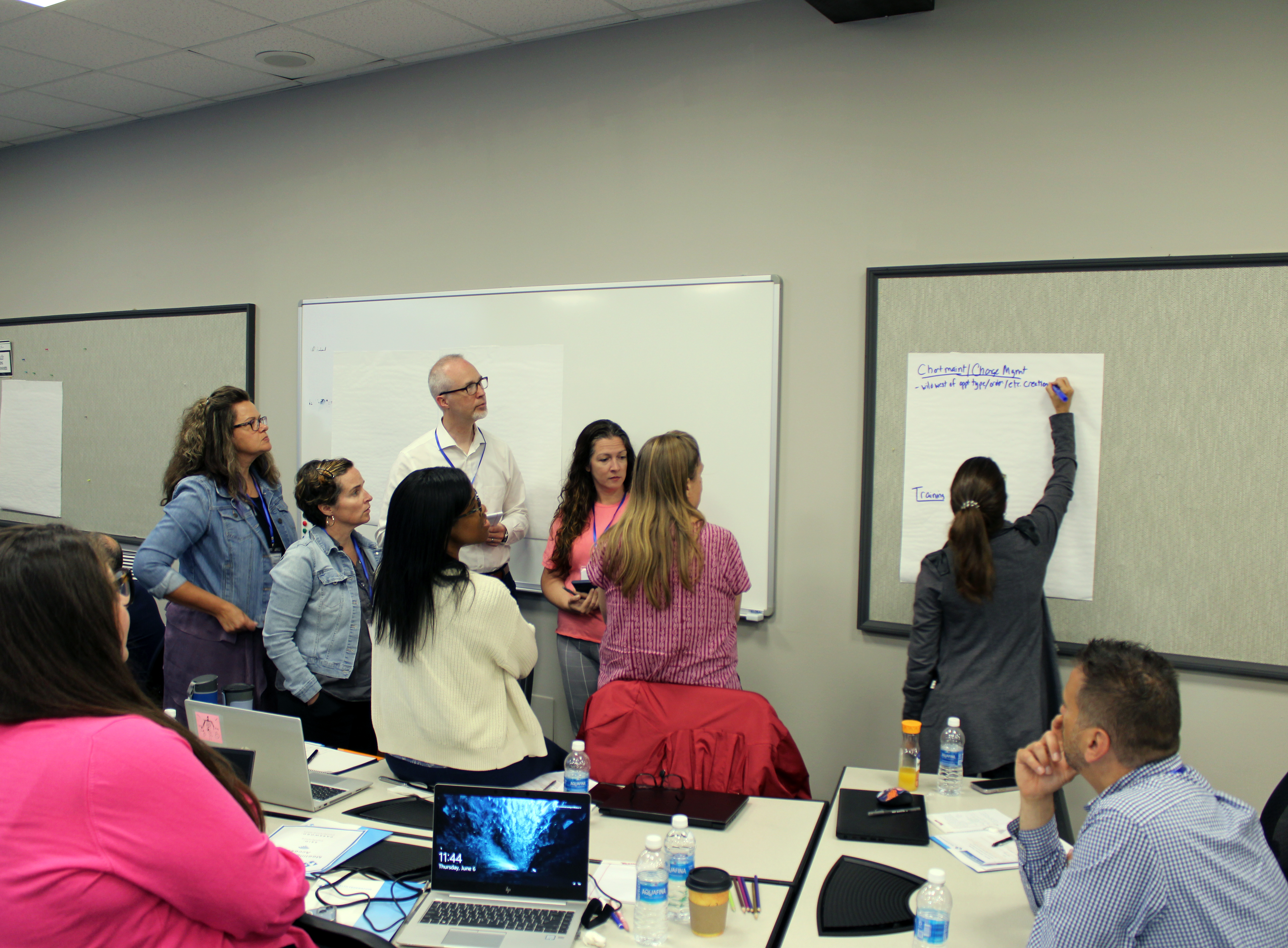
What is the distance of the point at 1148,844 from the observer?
49.3 inches

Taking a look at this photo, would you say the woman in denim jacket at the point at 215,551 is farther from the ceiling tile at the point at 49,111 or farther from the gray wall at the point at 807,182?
the ceiling tile at the point at 49,111

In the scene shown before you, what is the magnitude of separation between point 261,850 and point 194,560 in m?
1.98

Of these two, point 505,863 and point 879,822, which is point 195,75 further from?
point 879,822

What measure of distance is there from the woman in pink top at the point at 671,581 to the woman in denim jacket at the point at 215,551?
128 centimetres

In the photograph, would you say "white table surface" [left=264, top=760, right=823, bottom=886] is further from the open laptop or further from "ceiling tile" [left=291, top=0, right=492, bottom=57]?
"ceiling tile" [left=291, top=0, right=492, bottom=57]

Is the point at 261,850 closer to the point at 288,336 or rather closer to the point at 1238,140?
the point at 1238,140

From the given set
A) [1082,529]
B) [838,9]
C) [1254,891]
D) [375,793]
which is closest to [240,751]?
[375,793]

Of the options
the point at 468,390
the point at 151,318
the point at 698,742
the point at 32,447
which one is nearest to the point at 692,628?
the point at 698,742

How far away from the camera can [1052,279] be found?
2.73 m

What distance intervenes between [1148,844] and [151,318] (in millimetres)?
4772

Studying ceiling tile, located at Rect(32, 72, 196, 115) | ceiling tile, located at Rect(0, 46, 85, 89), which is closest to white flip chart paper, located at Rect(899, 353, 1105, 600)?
ceiling tile, located at Rect(32, 72, 196, 115)

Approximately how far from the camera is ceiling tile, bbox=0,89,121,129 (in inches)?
166

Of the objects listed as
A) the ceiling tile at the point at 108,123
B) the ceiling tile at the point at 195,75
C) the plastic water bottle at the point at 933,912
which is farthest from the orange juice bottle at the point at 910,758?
the ceiling tile at the point at 108,123

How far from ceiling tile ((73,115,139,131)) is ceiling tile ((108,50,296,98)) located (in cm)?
63
